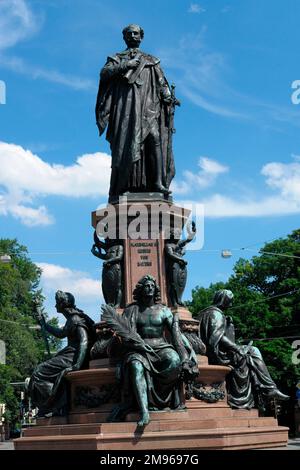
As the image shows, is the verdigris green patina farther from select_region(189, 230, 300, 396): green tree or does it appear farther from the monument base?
select_region(189, 230, 300, 396): green tree

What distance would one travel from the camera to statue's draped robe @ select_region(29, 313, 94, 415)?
43.6 ft

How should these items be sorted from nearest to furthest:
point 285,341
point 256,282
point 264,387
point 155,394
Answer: point 155,394
point 264,387
point 285,341
point 256,282

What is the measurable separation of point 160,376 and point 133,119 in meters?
5.79

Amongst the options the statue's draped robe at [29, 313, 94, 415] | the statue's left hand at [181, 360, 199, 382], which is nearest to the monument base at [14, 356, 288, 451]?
the statue's draped robe at [29, 313, 94, 415]

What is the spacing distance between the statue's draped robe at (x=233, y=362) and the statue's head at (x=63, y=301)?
8.22 feet

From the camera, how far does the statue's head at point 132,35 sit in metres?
15.9

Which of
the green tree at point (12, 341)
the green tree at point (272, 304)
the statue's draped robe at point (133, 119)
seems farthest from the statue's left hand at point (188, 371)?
the green tree at point (12, 341)

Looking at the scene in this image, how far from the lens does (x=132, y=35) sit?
52.0ft

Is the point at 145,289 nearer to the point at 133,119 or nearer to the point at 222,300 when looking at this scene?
the point at 222,300

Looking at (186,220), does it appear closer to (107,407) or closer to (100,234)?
(100,234)

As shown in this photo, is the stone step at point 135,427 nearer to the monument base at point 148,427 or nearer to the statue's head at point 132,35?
the monument base at point 148,427
